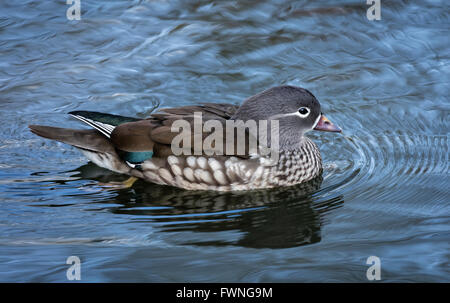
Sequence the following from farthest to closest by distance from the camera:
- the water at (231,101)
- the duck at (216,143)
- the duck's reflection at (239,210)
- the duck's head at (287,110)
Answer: the duck's head at (287,110)
the duck at (216,143)
the duck's reflection at (239,210)
the water at (231,101)

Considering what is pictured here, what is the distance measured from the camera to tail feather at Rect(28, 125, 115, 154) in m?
6.60

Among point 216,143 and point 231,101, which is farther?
point 231,101

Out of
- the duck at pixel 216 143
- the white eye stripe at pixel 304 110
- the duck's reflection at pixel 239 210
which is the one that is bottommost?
the duck's reflection at pixel 239 210

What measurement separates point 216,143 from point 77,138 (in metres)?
1.44

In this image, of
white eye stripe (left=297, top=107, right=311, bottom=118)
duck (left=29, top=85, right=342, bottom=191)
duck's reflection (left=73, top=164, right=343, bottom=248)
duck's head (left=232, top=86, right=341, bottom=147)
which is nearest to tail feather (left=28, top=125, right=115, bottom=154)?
duck (left=29, top=85, right=342, bottom=191)

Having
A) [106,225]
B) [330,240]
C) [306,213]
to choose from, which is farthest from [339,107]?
[106,225]

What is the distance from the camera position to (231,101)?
7980mm

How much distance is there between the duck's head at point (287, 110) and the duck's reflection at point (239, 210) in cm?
53

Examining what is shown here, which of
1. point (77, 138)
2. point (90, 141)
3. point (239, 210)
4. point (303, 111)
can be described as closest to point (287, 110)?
point (303, 111)

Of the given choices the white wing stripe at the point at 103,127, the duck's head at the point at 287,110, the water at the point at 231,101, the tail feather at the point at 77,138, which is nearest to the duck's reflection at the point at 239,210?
the water at the point at 231,101

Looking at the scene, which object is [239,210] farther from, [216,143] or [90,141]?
[90,141]

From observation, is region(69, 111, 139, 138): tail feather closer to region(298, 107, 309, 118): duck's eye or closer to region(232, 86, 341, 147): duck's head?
region(232, 86, 341, 147): duck's head

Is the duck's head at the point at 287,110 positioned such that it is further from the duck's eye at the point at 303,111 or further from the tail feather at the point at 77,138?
the tail feather at the point at 77,138

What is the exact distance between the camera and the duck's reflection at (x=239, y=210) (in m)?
5.28
